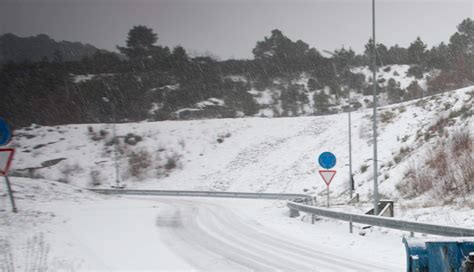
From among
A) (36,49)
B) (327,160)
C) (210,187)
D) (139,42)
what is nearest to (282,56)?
(139,42)

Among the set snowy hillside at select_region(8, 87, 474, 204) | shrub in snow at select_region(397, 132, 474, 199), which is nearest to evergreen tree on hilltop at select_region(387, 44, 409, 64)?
snowy hillside at select_region(8, 87, 474, 204)

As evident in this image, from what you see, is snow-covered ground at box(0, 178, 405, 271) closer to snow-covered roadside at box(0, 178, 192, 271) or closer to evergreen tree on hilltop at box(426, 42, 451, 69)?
snow-covered roadside at box(0, 178, 192, 271)

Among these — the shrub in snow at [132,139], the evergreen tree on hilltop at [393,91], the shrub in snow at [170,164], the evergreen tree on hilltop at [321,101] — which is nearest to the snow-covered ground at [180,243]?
the shrub in snow at [170,164]

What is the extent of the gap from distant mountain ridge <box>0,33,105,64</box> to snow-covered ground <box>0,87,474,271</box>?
42.5 metres

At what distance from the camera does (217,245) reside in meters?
13.4

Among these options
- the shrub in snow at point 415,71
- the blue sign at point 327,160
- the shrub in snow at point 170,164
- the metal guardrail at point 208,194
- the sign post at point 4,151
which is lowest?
the metal guardrail at point 208,194

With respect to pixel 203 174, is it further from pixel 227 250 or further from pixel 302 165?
pixel 227 250

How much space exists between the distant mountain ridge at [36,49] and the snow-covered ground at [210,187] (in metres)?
42.5

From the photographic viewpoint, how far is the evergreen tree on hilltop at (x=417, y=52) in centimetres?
8762

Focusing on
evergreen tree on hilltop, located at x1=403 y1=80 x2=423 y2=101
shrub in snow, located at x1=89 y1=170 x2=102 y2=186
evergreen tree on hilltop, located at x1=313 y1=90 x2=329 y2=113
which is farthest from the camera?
evergreen tree on hilltop, located at x1=313 y1=90 x2=329 y2=113

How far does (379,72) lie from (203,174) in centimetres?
5565

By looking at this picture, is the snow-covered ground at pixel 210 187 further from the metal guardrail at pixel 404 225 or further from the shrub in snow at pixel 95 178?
the metal guardrail at pixel 404 225

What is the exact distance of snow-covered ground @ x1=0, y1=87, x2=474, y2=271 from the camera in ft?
37.9

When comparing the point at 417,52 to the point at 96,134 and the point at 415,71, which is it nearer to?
the point at 415,71
